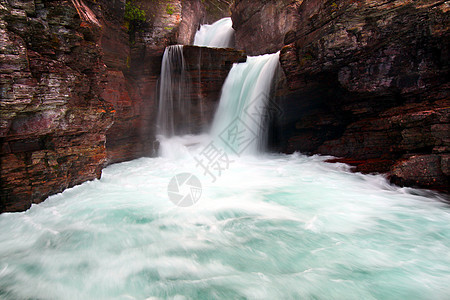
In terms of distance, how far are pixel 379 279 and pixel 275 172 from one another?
5.36 m

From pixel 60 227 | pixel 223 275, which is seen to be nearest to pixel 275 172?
pixel 223 275

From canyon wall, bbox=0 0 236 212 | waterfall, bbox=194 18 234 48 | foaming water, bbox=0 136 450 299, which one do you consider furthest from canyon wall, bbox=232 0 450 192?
waterfall, bbox=194 18 234 48

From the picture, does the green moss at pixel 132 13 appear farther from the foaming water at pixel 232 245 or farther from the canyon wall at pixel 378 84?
the foaming water at pixel 232 245

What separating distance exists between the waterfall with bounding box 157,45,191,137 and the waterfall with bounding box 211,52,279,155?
1.75m

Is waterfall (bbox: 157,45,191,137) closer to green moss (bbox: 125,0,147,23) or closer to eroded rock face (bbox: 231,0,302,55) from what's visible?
green moss (bbox: 125,0,147,23)

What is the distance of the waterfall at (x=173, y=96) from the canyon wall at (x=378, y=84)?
4.62 metres

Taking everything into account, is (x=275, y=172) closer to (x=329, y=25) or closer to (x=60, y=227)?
(x=329, y=25)

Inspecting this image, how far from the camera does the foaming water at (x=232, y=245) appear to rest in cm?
273

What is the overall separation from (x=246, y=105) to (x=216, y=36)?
10137 mm

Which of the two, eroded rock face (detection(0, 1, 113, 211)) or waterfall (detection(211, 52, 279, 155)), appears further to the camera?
waterfall (detection(211, 52, 279, 155))

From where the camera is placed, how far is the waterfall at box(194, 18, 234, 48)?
57.7ft

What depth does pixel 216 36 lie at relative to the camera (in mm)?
18438

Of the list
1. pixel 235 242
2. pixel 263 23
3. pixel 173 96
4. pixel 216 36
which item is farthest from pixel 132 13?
pixel 235 242

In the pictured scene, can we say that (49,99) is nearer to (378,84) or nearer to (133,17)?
(133,17)
